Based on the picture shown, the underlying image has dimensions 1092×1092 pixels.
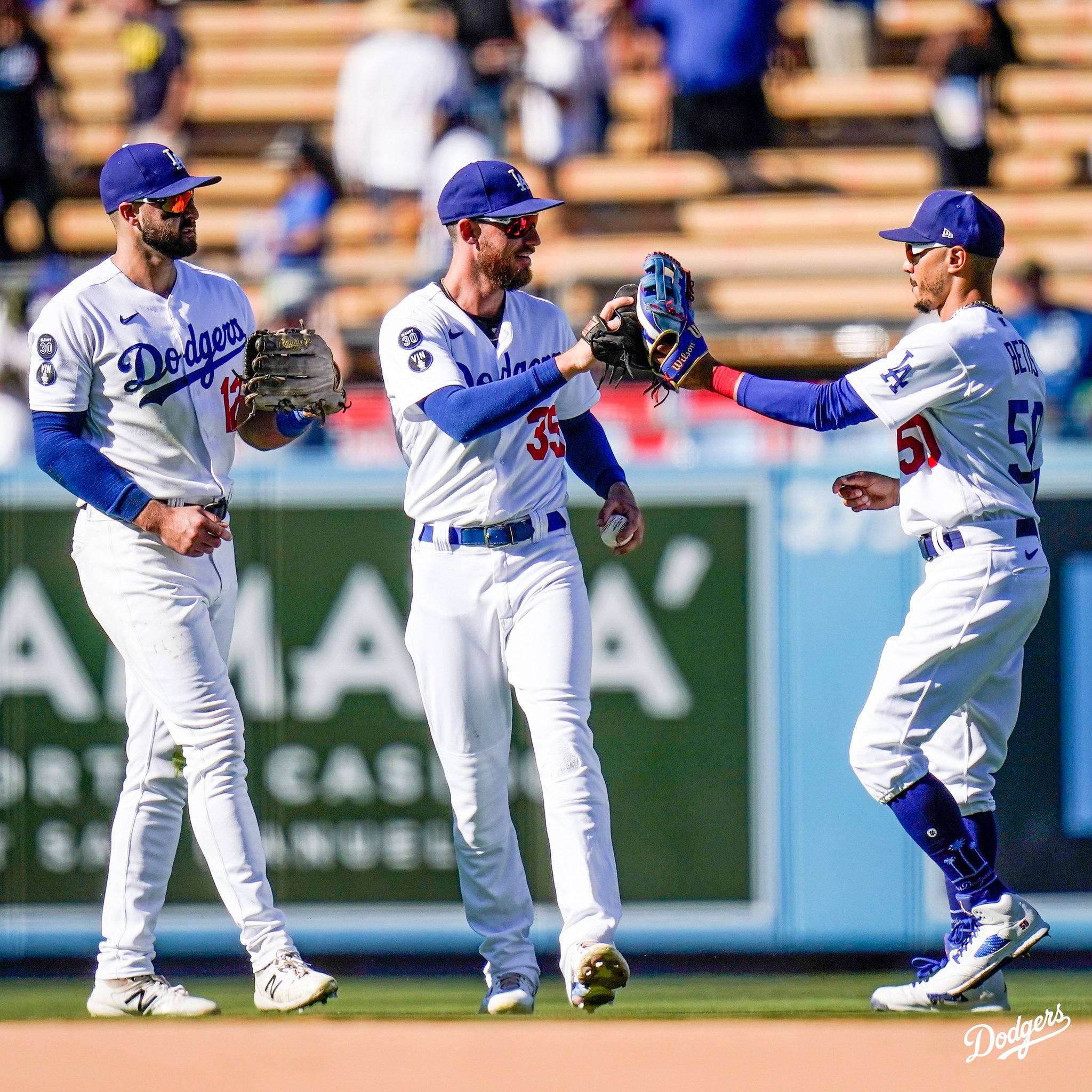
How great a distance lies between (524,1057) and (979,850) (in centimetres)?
137

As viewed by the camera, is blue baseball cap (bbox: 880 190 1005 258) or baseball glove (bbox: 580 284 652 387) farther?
blue baseball cap (bbox: 880 190 1005 258)

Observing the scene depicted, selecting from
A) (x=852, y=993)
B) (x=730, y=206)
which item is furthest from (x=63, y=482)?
(x=730, y=206)

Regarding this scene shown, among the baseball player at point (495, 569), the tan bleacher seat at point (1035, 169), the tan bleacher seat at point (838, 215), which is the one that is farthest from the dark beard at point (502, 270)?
the tan bleacher seat at point (1035, 169)

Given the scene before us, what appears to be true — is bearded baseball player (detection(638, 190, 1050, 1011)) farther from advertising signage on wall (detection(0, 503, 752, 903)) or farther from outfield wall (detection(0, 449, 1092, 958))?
advertising signage on wall (detection(0, 503, 752, 903))

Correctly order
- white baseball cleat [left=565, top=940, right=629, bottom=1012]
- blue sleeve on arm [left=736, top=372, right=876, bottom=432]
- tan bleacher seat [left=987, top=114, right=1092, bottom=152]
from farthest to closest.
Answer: tan bleacher seat [left=987, top=114, right=1092, bottom=152] < blue sleeve on arm [left=736, top=372, right=876, bottom=432] < white baseball cleat [left=565, top=940, right=629, bottom=1012]

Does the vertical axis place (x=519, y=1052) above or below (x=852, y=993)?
above

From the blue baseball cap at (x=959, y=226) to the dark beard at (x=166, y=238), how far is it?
5.75 ft

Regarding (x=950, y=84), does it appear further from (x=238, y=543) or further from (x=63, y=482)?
(x=63, y=482)

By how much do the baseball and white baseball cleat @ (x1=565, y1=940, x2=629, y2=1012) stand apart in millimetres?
1036

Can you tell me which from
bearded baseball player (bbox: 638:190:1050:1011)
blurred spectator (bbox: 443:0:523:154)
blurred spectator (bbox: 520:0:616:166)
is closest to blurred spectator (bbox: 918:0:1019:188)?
blurred spectator (bbox: 520:0:616:166)

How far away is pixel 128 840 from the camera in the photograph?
440cm

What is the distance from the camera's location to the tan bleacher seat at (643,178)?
9.84 meters

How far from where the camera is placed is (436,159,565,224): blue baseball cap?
14.2ft

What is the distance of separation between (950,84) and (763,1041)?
6642 millimetres
